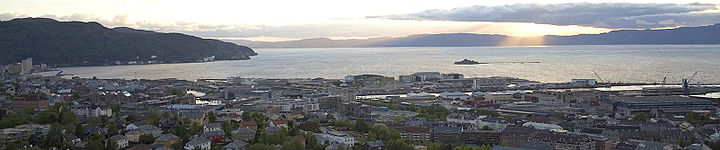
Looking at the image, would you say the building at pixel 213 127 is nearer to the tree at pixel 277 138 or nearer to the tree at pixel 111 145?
the tree at pixel 277 138

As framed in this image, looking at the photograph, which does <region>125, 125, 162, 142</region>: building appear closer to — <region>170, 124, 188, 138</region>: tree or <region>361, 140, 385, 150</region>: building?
<region>170, 124, 188, 138</region>: tree

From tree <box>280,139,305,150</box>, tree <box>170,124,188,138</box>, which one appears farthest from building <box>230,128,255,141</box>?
tree <box>280,139,305,150</box>

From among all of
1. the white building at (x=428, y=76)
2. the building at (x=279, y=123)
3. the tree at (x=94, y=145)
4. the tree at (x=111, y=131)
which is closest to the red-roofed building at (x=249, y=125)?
the building at (x=279, y=123)

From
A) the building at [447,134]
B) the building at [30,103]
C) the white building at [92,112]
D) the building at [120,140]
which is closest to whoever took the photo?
the building at [120,140]

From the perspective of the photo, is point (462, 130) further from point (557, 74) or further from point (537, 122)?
point (557, 74)

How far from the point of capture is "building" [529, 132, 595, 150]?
1084 centimetres

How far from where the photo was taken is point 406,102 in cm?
2131

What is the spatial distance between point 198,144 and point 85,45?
157ft

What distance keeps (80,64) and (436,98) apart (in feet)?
112

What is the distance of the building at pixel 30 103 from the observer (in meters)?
17.6

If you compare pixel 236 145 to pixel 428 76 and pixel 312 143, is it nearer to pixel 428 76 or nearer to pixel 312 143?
pixel 312 143

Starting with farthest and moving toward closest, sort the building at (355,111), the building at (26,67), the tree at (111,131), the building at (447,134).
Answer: the building at (26,67) < the building at (355,111) < the building at (447,134) < the tree at (111,131)

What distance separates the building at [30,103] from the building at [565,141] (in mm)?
11900

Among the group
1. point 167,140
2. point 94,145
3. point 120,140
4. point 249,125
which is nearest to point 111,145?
point 94,145
